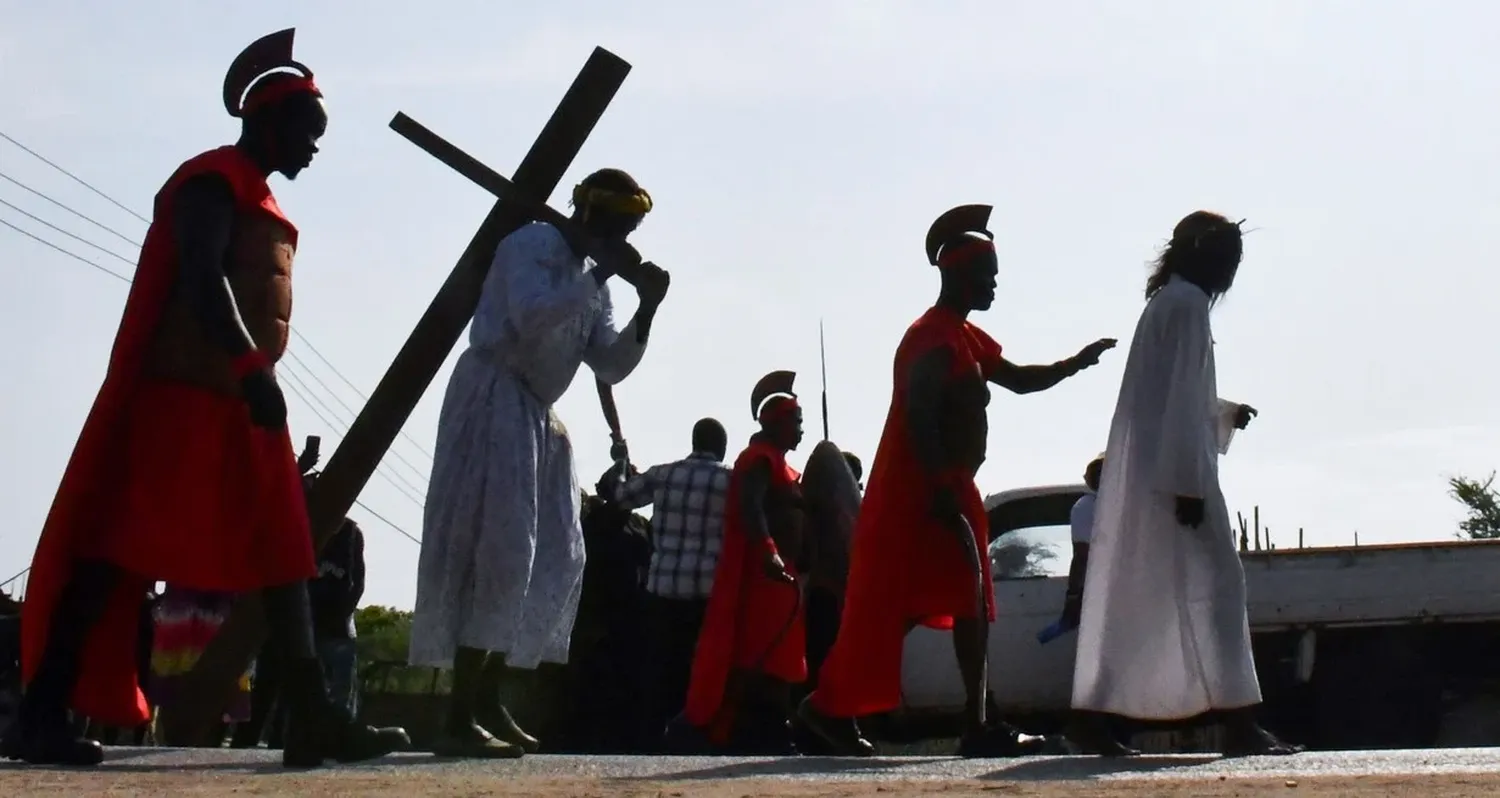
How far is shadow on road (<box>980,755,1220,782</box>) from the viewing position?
20.8ft

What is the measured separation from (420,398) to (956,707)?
13.2 feet

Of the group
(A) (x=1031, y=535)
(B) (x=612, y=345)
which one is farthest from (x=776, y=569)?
(A) (x=1031, y=535)

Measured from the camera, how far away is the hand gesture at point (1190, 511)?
7754 millimetres

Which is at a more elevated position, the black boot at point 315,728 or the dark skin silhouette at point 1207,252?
the dark skin silhouette at point 1207,252

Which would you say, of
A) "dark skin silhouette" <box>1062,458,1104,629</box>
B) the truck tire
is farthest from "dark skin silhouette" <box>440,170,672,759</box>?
the truck tire

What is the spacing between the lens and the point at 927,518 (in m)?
8.42

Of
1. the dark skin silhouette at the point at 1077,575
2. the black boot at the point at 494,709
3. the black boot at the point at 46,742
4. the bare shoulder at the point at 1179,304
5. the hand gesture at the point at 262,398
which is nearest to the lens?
the hand gesture at the point at 262,398

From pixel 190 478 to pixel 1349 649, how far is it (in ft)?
23.2

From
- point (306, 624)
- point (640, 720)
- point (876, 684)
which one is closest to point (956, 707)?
point (640, 720)

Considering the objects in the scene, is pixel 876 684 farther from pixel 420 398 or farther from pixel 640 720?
pixel 640 720

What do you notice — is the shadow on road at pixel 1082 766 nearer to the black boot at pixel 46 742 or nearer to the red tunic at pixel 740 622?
the black boot at pixel 46 742

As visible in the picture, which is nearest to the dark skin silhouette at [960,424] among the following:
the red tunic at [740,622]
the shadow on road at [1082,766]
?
the shadow on road at [1082,766]

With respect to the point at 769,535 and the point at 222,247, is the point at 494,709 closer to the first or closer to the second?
the point at 222,247

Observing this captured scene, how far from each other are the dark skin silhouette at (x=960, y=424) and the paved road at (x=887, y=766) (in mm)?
775
